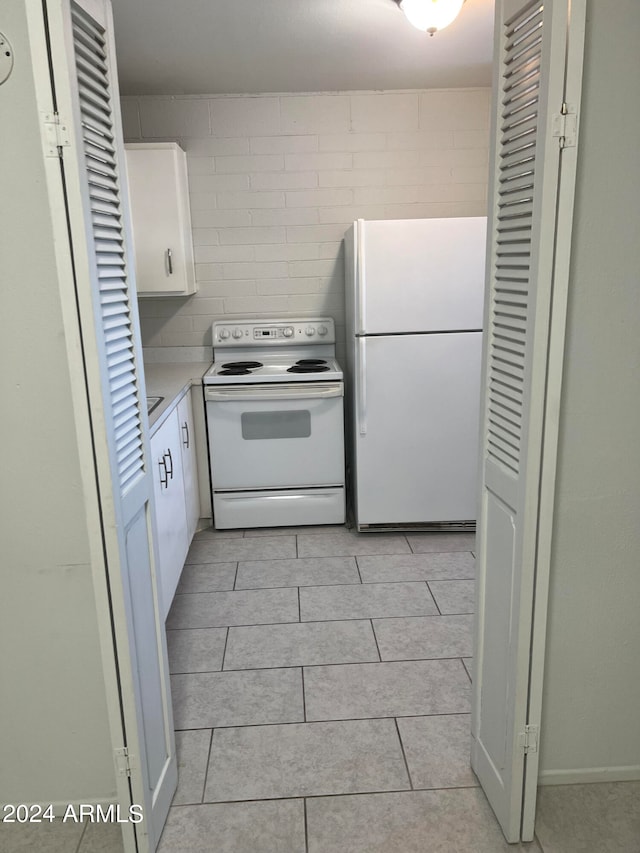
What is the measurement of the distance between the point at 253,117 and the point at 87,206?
2773 millimetres

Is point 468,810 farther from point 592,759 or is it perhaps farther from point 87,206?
point 87,206

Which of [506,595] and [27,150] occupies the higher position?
[27,150]

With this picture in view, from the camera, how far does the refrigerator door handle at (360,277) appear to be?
330 cm

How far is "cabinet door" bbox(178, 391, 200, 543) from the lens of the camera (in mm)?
3336

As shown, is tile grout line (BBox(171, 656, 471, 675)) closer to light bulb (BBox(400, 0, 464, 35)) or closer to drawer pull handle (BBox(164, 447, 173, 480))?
drawer pull handle (BBox(164, 447, 173, 480))

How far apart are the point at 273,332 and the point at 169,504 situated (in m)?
1.53

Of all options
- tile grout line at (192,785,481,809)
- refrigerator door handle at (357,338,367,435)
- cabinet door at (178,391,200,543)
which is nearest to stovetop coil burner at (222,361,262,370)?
cabinet door at (178,391,200,543)

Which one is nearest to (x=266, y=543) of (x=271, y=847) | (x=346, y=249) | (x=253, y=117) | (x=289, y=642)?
(x=289, y=642)

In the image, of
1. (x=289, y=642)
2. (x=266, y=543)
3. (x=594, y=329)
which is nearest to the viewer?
(x=594, y=329)

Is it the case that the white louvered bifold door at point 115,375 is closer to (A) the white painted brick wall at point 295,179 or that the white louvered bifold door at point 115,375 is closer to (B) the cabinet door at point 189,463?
(B) the cabinet door at point 189,463

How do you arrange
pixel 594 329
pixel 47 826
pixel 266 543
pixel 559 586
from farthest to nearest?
pixel 266 543, pixel 47 826, pixel 559 586, pixel 594 329

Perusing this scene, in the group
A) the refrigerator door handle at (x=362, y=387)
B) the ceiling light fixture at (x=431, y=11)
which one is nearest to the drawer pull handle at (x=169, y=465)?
the refrigerator door handle at (x=362, y=387)

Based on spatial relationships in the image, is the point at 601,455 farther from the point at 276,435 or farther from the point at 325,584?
the point at 276,435

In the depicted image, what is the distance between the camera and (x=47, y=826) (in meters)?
1.80
